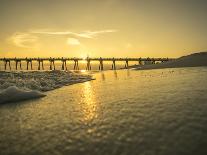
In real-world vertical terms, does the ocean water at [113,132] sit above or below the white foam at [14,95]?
below

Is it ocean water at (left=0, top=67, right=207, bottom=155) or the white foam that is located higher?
the white foam

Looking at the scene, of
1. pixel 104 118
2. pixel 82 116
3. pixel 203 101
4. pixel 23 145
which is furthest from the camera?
pixel 203 101

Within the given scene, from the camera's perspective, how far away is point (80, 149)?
251cm

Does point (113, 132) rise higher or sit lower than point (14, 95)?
lower

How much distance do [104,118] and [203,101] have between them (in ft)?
7.29

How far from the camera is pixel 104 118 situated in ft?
12.7

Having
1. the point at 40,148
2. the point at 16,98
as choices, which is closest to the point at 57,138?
the point at 40,148

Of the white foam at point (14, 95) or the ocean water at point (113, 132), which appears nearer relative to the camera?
the ocean water at point (113, 132)

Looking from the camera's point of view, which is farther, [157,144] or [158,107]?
[158,107]

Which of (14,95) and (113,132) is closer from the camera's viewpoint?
(113,132)

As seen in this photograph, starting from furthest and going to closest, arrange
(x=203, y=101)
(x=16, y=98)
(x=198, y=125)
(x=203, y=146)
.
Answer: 1. (x=16, y=98)
2. (x=203, y=101)
3. (x=198, y=125)
4. (x=203, y=146)

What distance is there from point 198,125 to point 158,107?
55.3 inches

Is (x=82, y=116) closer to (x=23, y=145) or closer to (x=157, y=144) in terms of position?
(x=23, y=145)

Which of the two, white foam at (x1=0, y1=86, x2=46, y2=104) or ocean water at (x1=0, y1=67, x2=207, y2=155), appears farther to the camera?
white foam at (x1=0, y1=86, x2=46, y2=104)
